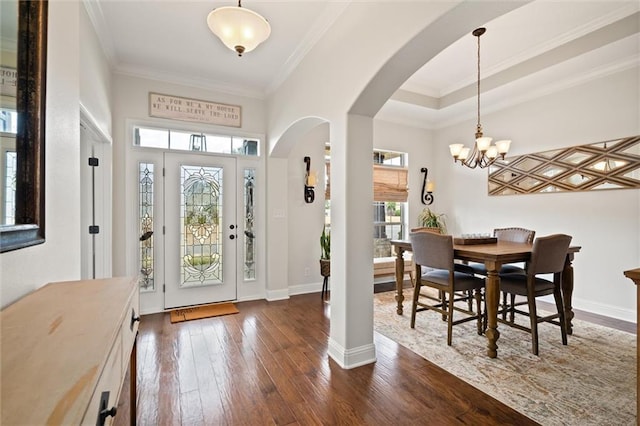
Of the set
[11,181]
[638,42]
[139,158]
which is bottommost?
[11,181]

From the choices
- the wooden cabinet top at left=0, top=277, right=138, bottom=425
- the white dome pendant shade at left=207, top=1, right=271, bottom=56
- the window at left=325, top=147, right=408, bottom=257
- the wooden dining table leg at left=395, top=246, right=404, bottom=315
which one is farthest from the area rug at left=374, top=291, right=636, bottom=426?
the white dome pendant shade at left=207, top=1, right=271, bottom=56

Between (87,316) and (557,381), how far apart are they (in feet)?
9.47

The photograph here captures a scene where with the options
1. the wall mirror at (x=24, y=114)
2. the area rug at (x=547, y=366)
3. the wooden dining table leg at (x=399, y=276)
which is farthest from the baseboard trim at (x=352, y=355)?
the wall mirror at (x=24, y=114)

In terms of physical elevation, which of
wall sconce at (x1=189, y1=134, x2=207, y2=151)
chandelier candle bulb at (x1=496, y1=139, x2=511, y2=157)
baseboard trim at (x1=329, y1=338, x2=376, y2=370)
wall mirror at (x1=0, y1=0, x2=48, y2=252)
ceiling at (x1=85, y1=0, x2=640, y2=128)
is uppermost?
ceiling at (x1=85, y1=0, x2=640, y2=128)

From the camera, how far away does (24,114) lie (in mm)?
1140

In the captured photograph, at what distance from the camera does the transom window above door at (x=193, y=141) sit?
3.66m

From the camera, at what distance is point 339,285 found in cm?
245

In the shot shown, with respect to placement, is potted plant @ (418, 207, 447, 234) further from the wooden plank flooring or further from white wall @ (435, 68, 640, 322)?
the wooden plank flooring

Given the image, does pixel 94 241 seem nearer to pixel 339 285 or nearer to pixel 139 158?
pixel 139 158

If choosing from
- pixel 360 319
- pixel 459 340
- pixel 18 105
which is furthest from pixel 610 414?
pixel 18 105

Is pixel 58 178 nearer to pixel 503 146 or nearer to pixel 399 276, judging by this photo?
pixel 399 276

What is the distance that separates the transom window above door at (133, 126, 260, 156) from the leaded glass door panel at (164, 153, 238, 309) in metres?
0.14

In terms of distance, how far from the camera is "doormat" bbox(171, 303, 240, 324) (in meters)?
3.44

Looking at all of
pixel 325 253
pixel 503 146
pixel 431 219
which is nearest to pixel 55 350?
pixel 325 253
